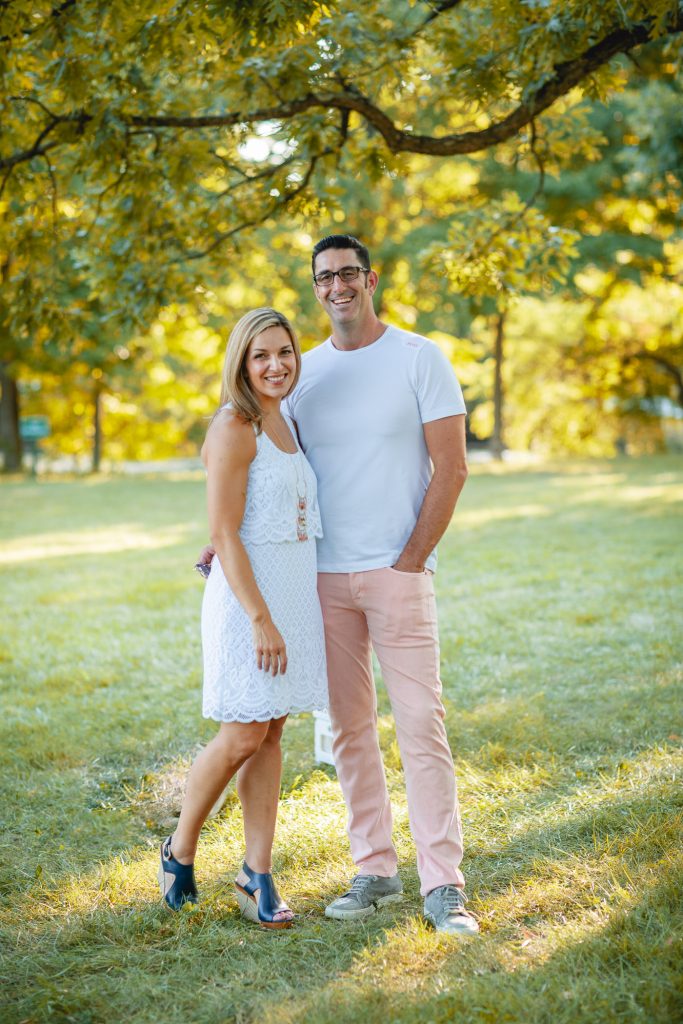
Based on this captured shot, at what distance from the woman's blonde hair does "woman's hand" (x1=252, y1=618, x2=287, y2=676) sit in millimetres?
694

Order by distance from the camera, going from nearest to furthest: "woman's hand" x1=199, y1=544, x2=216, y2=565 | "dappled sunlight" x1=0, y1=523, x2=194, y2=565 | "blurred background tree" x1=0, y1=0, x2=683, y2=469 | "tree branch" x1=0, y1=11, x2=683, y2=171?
"woman's hand" x1=199, y1=544, x2=216, y2=565, "blurred background tree" x1=0, y1=0, x2=683, y2=469, "tree branch" x1=0, y1=11, x2=683, y2=171, "dappled sunlight" x1=0, y1=523, x2=194, y2=565

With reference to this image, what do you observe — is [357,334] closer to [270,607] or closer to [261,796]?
[270,607]

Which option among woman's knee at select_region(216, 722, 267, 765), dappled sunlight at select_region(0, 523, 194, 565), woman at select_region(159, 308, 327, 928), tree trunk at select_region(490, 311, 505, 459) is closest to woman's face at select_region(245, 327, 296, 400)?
woman at select_region(159, 308, 327, 928)

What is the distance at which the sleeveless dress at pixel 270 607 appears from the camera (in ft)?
11.4

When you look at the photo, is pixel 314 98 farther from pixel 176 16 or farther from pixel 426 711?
pixel 426 711

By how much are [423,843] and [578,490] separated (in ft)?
49.6

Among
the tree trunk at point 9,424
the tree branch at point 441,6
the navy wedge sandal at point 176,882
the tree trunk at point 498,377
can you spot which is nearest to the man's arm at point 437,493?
the navy wedge sandal at point 176,882

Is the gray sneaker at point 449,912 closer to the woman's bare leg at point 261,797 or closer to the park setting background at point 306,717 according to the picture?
the park setting background at point 306,717

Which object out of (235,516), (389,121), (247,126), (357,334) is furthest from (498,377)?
(235,516)

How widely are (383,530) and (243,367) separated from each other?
0.78m

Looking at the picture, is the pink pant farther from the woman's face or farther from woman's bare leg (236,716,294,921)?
the woman's face

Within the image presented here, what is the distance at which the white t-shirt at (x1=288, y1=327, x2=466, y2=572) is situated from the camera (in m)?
3.64

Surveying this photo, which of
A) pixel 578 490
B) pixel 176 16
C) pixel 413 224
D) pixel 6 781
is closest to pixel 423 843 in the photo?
pixel 6 781

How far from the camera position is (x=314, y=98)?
5.05m
